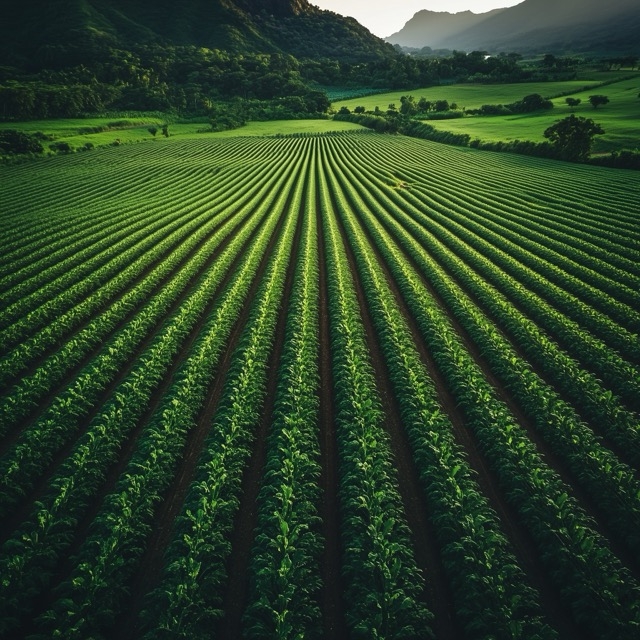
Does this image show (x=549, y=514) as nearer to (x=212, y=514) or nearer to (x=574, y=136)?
(x=212, y=514)

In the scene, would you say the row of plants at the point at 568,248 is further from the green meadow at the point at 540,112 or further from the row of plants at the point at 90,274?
the green meadow at the point at 540,112

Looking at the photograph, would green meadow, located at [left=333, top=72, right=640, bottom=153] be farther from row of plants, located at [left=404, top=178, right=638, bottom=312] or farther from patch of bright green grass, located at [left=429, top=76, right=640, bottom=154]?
row of plants, located at [left=404, top=178, right=638, bottom=312]

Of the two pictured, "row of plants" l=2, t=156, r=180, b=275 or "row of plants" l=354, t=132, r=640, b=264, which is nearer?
"row of plants" l=354, t=132, r=640, b=264

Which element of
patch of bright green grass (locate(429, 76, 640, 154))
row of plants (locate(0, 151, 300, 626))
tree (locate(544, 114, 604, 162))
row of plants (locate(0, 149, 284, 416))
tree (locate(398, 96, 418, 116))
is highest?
tree (locate(398, 96, 418, 116))

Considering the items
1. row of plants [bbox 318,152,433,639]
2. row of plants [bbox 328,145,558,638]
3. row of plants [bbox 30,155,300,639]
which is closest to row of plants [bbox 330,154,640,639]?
row of plants [bbox 328,145,558,638]

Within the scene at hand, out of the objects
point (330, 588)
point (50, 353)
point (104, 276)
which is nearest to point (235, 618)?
point (330, 588)

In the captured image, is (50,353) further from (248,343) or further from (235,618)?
(235,618)
